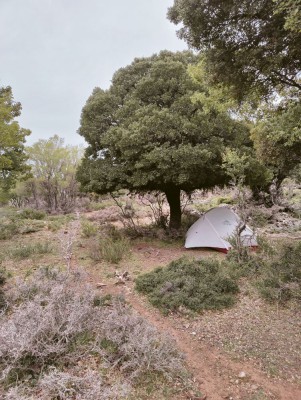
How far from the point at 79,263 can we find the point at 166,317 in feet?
12.0

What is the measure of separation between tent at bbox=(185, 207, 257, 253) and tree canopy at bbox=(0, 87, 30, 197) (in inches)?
283

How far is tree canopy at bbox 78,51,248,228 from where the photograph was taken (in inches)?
343

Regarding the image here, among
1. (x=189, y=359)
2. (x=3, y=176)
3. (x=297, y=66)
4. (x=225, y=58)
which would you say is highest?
(x=225, y=58)

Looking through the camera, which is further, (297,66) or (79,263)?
(79,263)

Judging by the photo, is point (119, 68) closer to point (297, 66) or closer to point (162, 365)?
point (297, 66)

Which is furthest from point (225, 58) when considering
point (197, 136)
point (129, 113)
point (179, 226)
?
point (179, 226)

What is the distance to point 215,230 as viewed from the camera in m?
8.95

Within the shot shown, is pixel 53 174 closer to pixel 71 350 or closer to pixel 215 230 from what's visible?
pixel 215 230

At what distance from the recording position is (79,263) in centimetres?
787

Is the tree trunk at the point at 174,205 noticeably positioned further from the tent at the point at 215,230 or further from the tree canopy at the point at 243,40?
the tree canopy at the point at 243,40

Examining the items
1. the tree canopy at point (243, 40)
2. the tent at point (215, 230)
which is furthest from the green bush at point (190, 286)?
the tree canopy at point (243, 40)

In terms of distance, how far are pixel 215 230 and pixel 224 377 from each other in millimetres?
5618

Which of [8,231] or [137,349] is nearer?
[137,349]

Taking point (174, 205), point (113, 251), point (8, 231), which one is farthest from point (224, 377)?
point (8, 231)
